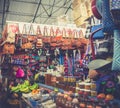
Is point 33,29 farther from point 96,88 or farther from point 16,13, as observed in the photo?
point 16,13

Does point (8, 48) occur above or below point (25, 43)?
below

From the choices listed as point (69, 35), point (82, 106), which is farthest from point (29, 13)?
point (82, 106)

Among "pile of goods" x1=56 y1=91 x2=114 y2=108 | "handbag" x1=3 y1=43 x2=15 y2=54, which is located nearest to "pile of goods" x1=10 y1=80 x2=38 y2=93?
"handbag" x1=3 y1=43 x2=15 y2=54

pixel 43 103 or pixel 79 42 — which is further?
pixel 79 42

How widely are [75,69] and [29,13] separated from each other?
9829 mm

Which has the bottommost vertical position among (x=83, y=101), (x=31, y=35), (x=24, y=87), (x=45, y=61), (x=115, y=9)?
(x=24, y=87)

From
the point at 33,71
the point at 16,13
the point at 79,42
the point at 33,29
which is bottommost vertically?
the point at 33,71

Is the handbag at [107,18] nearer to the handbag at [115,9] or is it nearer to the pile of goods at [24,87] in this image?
the handbag at [115,9]

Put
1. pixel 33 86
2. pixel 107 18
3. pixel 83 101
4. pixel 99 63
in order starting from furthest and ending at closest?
pixel 33 86, pixel 83 101, pixel 99 63, pixel 107 18

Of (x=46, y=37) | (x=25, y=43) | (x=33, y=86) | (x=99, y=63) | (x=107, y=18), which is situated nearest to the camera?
(x=107, y=18)

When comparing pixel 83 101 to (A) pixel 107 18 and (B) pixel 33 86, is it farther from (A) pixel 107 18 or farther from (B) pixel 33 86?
(B) pixel 33 86

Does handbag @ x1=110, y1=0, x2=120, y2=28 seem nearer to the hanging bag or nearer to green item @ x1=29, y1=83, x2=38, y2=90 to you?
green item @ x1=29, y1=83, x2=38, y2=90

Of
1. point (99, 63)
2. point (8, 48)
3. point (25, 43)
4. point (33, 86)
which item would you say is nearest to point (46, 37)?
point (25, 43)

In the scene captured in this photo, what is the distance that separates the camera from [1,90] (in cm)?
736
